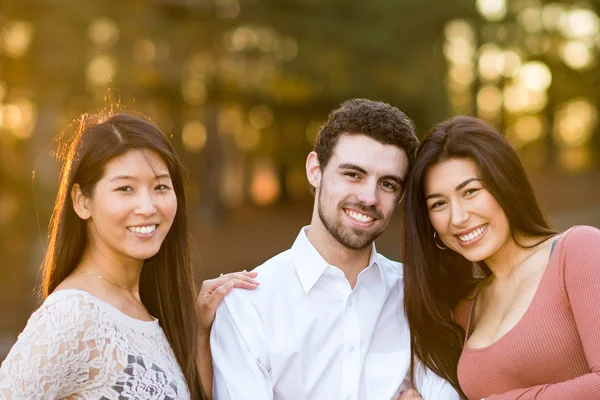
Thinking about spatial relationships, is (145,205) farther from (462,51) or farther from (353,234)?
(462,51)

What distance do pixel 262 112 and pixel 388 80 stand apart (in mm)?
4122

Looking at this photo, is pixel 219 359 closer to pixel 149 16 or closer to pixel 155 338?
pixel 155 338

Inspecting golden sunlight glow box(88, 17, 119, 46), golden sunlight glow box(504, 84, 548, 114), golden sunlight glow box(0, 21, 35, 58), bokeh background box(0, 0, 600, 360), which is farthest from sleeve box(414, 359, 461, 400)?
golden sunlight glow box(504, 84, 548, 114)

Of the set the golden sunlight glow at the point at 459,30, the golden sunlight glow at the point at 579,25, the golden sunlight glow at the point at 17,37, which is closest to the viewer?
the golden sunlight glow at the point at 17,37

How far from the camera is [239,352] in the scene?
3582 millimetres

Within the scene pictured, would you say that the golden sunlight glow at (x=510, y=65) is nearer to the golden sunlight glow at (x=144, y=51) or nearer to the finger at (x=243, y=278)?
the golden sunlight glow at (x=144, y=51)

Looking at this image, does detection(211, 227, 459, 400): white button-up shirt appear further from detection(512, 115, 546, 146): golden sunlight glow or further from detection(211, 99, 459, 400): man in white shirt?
detection(512, 115, 546, 146): golden sunlight glow

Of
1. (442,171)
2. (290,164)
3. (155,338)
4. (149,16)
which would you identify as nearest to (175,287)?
(155,338)

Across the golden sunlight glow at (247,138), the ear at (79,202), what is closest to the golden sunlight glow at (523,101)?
the golden sunlight glow at (247,138)

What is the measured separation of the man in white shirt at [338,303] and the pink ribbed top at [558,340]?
0.45 m

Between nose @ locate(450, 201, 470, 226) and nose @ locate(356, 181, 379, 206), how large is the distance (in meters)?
0.40

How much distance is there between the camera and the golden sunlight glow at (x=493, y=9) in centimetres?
2301

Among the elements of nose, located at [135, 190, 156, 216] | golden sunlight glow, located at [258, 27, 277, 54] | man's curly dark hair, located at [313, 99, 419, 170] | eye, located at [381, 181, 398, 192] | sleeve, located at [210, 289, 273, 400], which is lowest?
sleeve, located at [210, 289, 273, 400]

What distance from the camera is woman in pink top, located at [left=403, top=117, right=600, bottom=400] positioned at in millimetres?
3143
